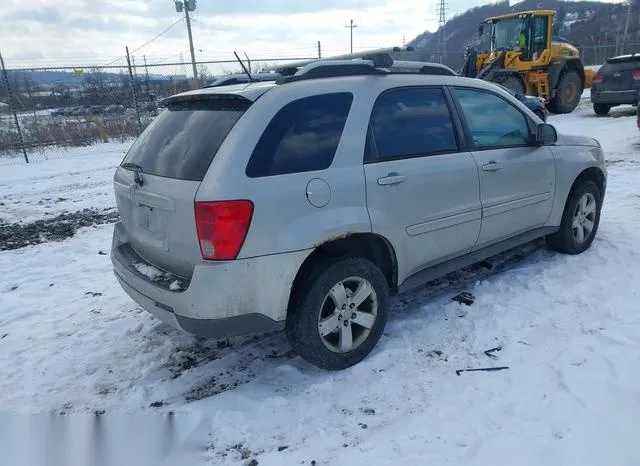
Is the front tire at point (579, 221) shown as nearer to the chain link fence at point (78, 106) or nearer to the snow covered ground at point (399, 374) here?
the snow covered ground at point (399, 374)

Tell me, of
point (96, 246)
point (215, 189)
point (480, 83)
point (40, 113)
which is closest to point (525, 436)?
point (215, 189)

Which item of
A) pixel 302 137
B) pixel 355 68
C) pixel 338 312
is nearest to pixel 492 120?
pixel 355 68

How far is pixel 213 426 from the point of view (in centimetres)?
296

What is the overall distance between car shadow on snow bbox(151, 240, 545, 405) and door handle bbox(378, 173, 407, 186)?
1207 millimetres

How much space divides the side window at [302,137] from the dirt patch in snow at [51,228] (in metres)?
4.61

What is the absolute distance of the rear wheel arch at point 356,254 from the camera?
127 inches

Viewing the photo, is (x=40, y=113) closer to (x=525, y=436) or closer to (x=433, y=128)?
(x=433, y=128)

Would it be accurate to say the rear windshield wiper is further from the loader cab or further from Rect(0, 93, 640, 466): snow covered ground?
the loader cab

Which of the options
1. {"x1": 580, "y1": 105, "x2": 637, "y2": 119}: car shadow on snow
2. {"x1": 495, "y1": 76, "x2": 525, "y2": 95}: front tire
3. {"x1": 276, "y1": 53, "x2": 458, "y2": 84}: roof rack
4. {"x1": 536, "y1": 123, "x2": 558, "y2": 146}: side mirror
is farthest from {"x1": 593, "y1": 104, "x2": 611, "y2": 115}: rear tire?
{"x1": 276, "y1": 53, "x2": 458, "y2": 84}: roof rack

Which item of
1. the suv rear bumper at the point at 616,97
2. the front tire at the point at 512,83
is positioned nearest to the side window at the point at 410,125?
the front tire at the point at 512,83

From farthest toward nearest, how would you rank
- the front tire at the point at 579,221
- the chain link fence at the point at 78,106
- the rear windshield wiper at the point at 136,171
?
the chain link fence at the point at 78,106
the front tire at the point at 579,221
the rear windshield wiper at the point at 136,171

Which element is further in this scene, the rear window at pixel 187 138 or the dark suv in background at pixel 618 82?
the dark suv in background at pixel 618 82

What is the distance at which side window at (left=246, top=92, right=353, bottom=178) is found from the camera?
9.95ft

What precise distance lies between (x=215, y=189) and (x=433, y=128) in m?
1.86
